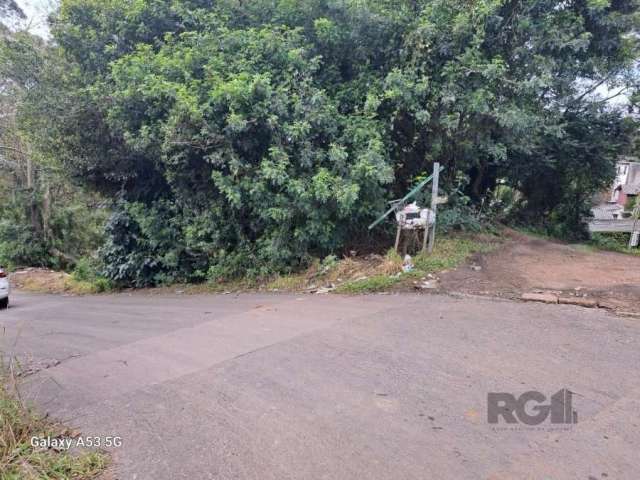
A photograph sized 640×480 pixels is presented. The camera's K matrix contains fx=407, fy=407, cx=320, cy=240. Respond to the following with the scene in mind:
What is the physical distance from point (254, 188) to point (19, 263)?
16.1 metres

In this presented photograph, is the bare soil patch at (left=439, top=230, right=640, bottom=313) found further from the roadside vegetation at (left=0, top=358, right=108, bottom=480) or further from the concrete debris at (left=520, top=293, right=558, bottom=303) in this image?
the roadside vegetation at (left=0, top=358, right=108, bottom=480)

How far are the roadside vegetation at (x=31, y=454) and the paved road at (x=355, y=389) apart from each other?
0.58 ft

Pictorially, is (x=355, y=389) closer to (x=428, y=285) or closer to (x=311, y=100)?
(x=428, y=285)

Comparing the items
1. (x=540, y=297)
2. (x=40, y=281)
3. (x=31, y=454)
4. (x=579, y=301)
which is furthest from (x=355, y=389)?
(x=40, y=281)

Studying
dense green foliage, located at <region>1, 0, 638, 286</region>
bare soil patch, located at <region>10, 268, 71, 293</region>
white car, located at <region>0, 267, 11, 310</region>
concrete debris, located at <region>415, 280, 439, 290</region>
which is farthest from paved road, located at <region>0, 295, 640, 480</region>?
bare soil patch, located at <region>10, 268, 71, 293</region>

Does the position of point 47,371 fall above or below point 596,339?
below

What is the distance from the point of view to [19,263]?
17.8 m

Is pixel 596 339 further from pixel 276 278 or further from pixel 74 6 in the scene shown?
pixel 74 6

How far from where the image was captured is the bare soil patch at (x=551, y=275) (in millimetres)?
5469

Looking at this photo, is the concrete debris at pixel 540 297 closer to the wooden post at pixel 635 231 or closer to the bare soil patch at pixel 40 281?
the wooden post at pixel 635 231

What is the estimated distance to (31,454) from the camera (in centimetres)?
249

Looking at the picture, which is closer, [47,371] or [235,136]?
[47,371]

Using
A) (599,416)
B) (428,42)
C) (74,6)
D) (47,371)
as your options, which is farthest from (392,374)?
(74,6)

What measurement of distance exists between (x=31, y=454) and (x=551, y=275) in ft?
22.0
